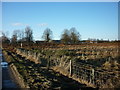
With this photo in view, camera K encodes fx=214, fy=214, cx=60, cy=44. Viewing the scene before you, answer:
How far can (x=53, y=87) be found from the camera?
37.6 ft

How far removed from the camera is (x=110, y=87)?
32.5ft

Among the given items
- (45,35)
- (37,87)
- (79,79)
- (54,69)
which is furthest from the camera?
(45,35)

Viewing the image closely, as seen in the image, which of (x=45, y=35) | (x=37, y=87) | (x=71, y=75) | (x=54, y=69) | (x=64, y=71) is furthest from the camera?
(x=45, y=35)

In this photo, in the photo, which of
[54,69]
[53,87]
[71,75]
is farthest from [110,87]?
[54,69]

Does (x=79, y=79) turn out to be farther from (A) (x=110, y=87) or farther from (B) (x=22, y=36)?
(B) (x=22, y=36)

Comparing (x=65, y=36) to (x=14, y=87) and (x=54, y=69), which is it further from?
(x=14, y=87)

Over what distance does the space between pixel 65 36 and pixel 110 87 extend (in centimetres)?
6754

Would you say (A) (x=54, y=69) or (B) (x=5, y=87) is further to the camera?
(A) (x=54, y=69)

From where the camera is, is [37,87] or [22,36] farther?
[22,36]

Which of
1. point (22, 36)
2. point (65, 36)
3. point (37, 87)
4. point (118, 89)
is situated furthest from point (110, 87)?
point (22, 36)

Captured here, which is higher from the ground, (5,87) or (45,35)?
(45,35)

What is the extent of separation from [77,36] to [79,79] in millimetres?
65873

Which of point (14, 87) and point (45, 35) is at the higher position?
point (45, 35)

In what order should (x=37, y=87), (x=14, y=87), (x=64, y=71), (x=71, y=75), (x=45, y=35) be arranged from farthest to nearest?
(x=45, y=35) → (x=64, y=71) → (x=71, y=75) → (x=14, y=87) → (x=37, y=87)
